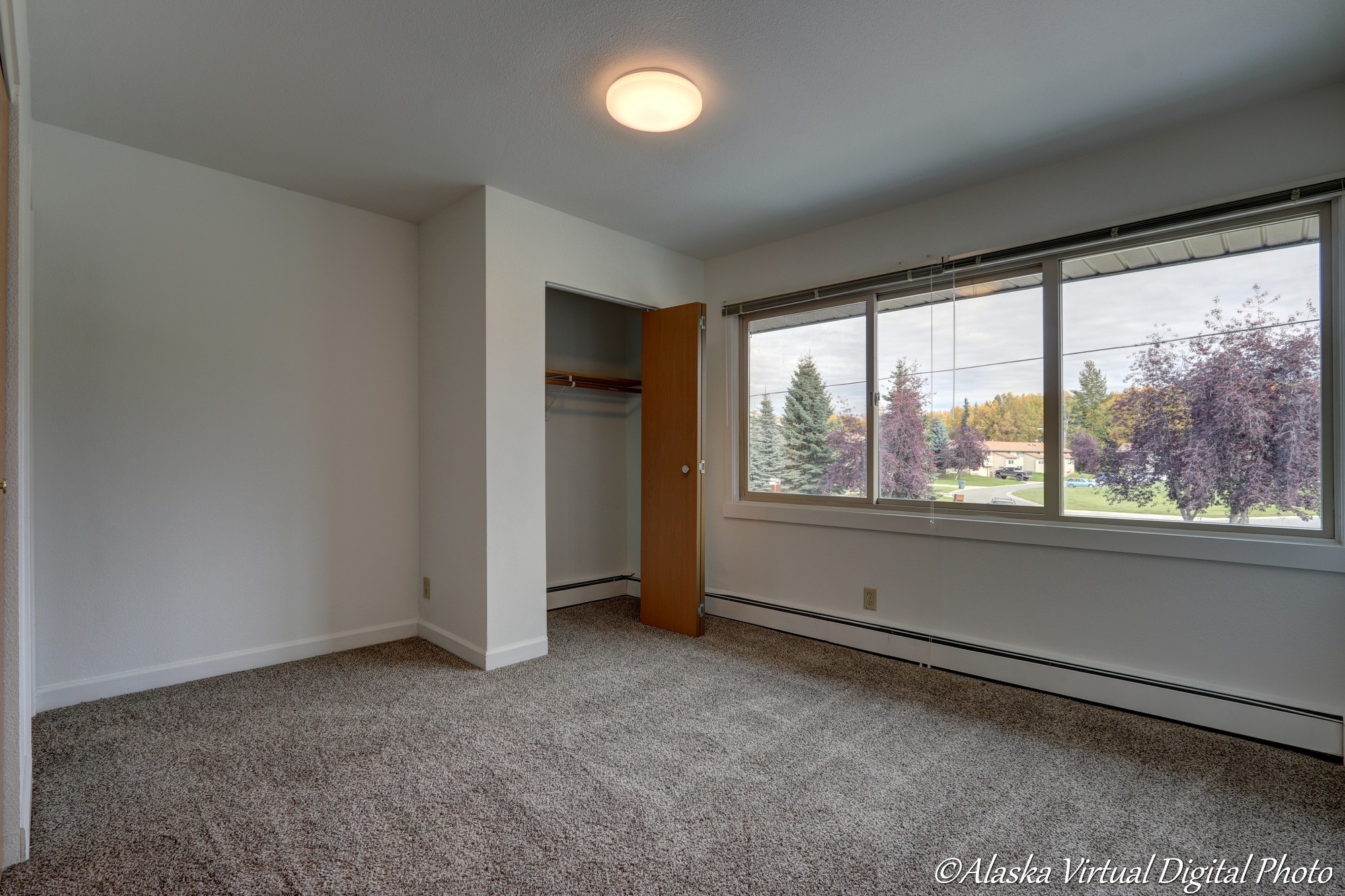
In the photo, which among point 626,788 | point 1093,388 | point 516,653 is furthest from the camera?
point 516,653

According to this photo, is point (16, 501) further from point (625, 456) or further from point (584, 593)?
point (625, 456)

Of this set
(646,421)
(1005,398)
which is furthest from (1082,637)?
(646,421)

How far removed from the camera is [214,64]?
85.4 inches

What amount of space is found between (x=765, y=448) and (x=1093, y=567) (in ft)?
6.21

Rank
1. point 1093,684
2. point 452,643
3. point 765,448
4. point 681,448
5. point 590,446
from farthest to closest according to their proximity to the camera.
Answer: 1. point 590,446
2. point 765,448
3. point 681,448
4. point 452,643
5. point 1093,684

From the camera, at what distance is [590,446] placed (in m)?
4.67

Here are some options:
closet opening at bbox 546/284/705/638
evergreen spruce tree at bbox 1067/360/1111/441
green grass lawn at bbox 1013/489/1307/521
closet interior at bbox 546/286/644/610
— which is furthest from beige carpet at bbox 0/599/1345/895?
closet interior at bbox 546/286/644/610

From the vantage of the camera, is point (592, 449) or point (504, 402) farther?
point (592, 449)

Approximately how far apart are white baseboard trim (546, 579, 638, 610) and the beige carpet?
134 cm

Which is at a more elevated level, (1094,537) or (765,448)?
(765,448)

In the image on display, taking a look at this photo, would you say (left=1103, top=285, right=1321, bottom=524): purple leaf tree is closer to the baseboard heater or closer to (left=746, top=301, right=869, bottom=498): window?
the baseboard heater

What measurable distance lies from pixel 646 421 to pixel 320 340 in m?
1.90

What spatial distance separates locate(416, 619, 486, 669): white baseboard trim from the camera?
3.15m

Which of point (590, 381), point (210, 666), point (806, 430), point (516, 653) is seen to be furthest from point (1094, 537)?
point (210, 666)
